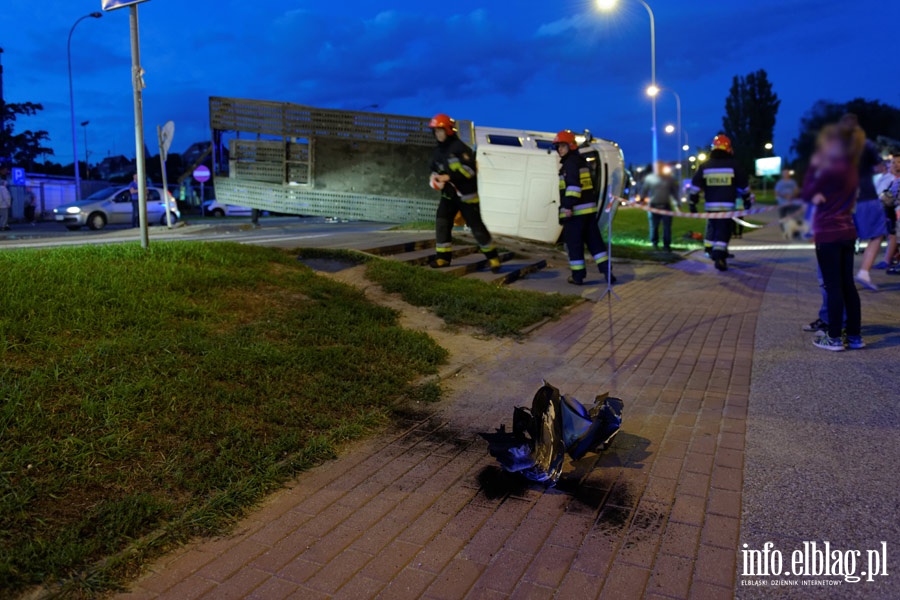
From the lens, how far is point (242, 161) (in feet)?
51.2

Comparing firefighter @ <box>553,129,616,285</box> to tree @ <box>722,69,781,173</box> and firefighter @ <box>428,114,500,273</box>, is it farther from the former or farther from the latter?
tree @ <box>722,69,781,173</box>

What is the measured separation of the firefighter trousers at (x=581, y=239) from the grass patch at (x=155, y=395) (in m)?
4.23

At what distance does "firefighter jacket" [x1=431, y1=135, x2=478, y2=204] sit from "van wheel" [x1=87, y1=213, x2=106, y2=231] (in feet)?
56.9

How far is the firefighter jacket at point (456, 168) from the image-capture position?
9.84 meters

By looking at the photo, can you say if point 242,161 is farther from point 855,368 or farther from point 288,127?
point 855,368

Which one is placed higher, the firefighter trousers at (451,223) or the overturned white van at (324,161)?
the overturned white van at (324,161)

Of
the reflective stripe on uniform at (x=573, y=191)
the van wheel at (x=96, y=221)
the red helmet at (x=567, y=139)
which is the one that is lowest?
the van wheel at (x=96, y=221)

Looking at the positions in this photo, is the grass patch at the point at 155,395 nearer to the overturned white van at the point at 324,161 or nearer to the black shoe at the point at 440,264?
the black shoe at the point at 440,264

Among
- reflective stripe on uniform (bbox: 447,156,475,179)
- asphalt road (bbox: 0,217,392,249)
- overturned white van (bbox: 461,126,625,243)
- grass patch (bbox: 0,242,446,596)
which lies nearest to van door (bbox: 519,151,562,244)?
overturned white van (bbox: 461,126,625,243)

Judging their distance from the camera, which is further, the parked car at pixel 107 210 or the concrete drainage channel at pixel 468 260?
the parked car at pixel 107 210

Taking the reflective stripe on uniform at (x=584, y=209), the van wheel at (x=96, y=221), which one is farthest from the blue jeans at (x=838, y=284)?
the van wheel at (x=96, y=221)

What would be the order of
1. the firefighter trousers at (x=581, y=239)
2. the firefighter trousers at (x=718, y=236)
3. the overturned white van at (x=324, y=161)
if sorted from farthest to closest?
the overturned white van at (x=324, y=161), the firefighter trousers at (x=718, y=236), the firefighter trousers at (x=581, y=239)

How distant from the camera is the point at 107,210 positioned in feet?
75.2

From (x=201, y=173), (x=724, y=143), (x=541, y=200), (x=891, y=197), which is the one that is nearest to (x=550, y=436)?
(x=724, y=143)
